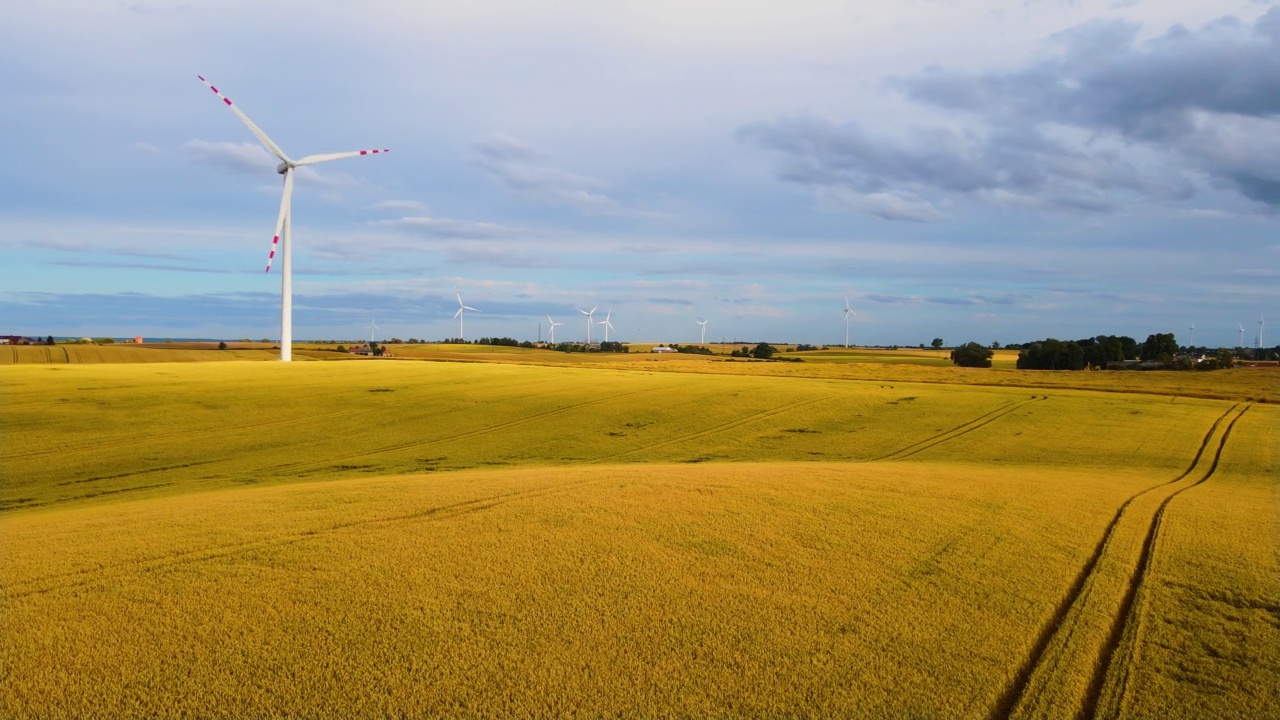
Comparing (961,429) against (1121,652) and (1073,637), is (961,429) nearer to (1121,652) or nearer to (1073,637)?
(1073,637)

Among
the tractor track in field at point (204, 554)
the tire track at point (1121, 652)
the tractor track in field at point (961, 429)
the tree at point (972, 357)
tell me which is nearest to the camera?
the tire track at point (1121, 652)

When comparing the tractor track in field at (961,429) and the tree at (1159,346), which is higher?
the tree at (1159,346)

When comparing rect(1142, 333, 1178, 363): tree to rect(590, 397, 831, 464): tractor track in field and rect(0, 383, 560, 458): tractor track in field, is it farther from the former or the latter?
rect(0, 383, 560, 458): tractor track in field

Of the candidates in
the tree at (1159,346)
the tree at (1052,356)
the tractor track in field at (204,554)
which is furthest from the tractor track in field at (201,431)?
the tree at (1159,346)

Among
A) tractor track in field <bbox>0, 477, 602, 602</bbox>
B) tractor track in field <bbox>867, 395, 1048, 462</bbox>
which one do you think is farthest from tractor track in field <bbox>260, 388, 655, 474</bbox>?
tractor track in field <bbox>867, 395, 1048, 462</bbox>

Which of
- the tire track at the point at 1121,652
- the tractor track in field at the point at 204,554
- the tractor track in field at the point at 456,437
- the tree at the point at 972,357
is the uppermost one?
the tree at the point at 972,357

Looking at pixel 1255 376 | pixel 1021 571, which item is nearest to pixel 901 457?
pixel 1021 571

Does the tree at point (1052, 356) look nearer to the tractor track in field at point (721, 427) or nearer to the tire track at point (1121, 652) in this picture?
the tractor track in field at point (721, 427)
